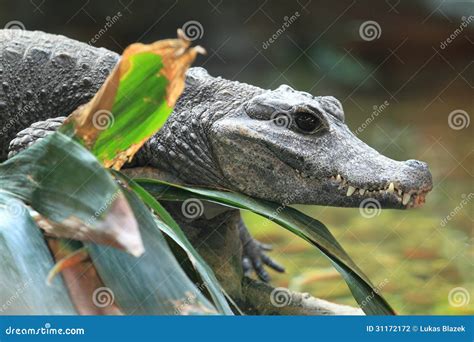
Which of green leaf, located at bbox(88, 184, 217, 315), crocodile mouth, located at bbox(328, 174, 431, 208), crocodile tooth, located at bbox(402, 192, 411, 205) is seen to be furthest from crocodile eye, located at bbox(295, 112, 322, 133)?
green leaf, located at bbox(88, 184, 217, 315)

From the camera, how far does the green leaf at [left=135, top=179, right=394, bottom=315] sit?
4.25ft

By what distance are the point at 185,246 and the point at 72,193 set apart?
27 cm

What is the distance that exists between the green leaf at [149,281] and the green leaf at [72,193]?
2.3 inches

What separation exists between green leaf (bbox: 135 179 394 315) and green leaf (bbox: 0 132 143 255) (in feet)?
1.01

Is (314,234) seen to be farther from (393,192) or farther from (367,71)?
(367,71)

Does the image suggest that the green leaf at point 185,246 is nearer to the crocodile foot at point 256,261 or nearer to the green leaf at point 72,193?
the green leaf at point 72,193

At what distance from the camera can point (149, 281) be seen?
96 centimetres

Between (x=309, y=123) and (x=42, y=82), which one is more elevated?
(x=309, y=123)

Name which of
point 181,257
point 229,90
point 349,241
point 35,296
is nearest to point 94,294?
point 35,296

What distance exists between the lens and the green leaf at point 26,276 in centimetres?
94

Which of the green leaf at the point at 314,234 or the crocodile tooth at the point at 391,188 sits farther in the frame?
the crocodile tooth at the point at 391,188

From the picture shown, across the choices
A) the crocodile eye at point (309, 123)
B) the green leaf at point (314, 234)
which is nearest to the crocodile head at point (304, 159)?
the crocodile eye at point (309, 123)

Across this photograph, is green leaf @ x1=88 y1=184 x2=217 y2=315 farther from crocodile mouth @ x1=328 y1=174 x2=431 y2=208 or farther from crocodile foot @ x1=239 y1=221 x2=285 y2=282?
crocodile foot @ x1=239 y1=221 x2=285 y2=282

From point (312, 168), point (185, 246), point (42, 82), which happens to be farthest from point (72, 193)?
point (42, 82)
